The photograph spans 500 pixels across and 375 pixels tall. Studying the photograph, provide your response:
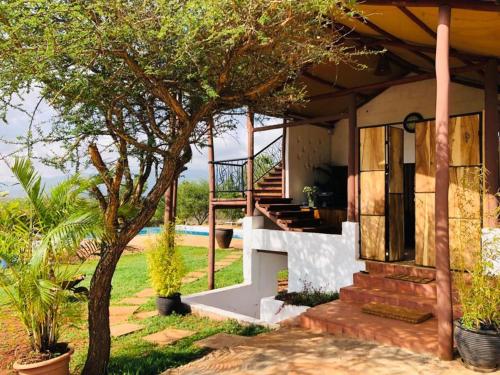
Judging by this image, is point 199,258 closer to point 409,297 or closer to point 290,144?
point 290,144

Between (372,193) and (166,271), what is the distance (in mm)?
3909

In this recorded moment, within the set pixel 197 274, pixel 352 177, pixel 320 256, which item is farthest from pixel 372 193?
pixel 197 274

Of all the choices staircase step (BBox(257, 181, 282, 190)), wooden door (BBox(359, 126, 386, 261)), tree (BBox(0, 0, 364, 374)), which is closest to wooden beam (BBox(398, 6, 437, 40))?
tree (BBox(0, 0, 364, 374))

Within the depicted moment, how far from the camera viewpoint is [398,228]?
7.14 metres

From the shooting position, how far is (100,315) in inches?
191

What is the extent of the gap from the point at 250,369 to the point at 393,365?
4.54ft

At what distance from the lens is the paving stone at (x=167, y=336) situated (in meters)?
6.30

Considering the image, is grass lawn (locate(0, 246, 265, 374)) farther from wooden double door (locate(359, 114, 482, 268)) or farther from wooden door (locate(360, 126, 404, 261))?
wooden double door (locate(359, 114, 482, 268))

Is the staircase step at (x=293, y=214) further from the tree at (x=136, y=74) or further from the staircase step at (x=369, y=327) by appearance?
the tree at (x=136, y=74)

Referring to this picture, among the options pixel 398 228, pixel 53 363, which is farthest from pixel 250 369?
pixel 398 228

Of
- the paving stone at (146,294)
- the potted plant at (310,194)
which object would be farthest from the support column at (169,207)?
the potted plant at (310,194)

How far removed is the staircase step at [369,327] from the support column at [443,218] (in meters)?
0.33

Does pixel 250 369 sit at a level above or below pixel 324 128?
below

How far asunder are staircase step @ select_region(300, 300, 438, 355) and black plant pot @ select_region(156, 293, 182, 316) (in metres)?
2.87
